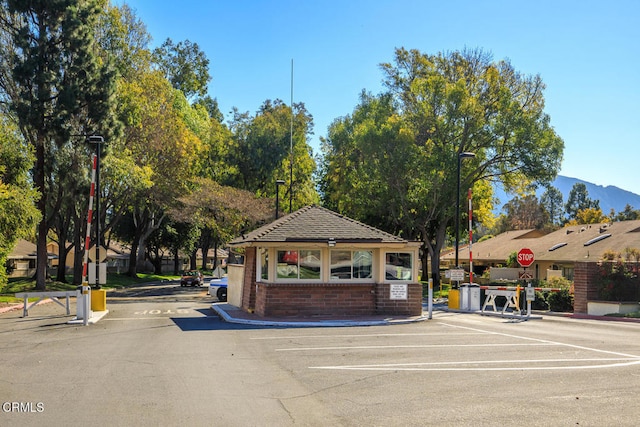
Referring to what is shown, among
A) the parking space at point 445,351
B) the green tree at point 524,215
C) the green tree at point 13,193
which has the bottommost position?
the parking space at point 445,351

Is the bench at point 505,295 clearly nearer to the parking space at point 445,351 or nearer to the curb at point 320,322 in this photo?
the curb at point 320,322

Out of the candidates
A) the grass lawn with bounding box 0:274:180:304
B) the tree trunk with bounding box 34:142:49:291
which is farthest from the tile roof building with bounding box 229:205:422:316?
the tree trunk with bounding box 34:142:49:291

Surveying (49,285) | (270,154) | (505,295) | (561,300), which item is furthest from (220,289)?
(270,154)

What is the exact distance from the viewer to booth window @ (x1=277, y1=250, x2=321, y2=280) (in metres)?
21.6

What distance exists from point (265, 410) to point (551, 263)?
3974cm

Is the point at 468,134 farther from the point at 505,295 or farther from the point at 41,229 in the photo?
the point at 41,229

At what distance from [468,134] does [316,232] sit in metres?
24.9

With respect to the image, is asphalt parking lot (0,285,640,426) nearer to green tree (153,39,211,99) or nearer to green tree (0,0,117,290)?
green tree (0,0,117,290)

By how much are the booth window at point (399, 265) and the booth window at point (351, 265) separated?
0.69m

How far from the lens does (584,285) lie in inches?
1013

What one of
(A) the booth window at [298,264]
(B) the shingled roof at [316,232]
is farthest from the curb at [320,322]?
(B) the shingled roof at [316,232]

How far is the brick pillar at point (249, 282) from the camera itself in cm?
2377

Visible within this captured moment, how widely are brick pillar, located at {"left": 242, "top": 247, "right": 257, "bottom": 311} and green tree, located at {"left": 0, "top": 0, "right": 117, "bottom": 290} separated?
15317 millimetres

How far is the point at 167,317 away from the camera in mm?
22969
